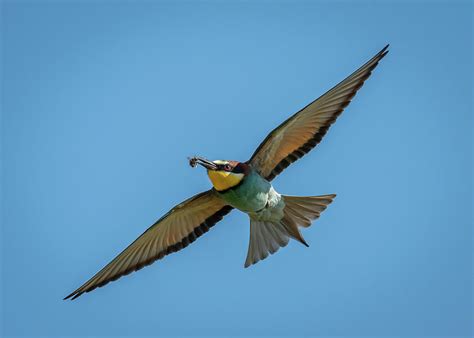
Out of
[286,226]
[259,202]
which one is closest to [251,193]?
[259,202]

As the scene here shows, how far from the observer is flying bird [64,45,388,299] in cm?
582

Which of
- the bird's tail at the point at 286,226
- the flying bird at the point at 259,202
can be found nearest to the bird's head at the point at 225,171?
the flying bird at the point at 259,202

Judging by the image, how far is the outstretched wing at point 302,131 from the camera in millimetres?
5809

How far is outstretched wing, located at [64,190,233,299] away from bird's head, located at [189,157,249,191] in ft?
0.84

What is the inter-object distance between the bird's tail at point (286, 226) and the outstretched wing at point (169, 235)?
394 mm

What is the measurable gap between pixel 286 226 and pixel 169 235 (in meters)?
0.97

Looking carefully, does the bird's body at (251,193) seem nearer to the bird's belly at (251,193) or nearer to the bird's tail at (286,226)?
the bird's belly at (251,193)

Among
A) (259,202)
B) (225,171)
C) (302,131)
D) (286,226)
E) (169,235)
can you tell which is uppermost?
(302,131)

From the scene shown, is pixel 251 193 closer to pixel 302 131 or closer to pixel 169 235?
pixel 302 131

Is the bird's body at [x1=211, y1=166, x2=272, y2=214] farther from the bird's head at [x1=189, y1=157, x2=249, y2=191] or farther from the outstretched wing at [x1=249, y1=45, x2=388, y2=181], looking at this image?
the outstretched wing at [x1=249, y1=45, x2=388, y2=181]

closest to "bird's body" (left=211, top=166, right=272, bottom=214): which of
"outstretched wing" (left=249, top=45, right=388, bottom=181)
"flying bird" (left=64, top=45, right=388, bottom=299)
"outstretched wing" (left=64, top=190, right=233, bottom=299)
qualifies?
"flying bird" (left=64, top=45, right=388, bottom=299)

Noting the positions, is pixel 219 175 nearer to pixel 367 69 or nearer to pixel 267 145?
pixel 267 145

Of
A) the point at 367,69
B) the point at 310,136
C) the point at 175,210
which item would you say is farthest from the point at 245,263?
the point at 367,69

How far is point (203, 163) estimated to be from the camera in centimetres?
582
